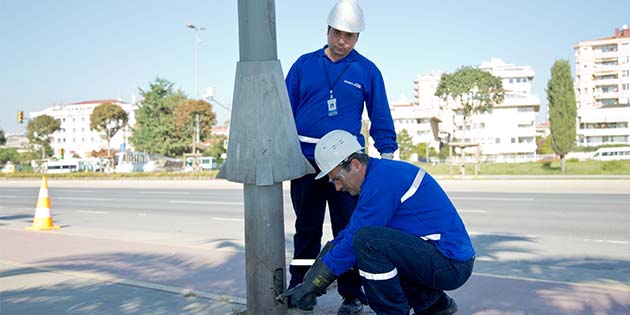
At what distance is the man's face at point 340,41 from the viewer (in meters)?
4.32

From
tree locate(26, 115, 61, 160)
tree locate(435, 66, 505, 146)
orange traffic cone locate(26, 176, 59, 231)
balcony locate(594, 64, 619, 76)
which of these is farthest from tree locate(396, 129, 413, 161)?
orange traffic cone locate(26, 176, 59, 231)

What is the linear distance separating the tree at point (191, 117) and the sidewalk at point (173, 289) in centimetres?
5710

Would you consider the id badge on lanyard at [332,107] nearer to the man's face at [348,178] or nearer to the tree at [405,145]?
the man's face at [348,178]

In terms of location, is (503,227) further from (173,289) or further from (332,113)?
(332,113)

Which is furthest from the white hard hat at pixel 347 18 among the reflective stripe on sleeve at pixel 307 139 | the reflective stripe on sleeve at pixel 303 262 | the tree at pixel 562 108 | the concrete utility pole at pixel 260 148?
the tree at pixel 562 108

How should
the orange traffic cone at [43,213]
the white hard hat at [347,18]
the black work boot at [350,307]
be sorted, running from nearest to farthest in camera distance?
the white hard hat at [347,18]
the black work boot at [350,307]
the orange traffic cone at [43,213]

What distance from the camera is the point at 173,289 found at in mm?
5363

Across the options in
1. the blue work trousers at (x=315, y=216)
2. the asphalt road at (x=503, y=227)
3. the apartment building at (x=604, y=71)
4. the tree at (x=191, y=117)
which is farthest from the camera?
the apartment building at (x=604, y=71)

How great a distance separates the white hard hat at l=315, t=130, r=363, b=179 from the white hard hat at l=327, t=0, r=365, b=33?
894 mm

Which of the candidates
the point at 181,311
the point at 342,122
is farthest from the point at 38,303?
the point at 342,122

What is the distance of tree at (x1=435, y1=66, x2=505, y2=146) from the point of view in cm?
5831

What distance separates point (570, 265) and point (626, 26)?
127 meters

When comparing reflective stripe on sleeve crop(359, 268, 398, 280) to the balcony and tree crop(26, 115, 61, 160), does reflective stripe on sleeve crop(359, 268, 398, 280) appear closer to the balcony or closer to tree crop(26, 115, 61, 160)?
tree crop(26, 115, 61, 160)

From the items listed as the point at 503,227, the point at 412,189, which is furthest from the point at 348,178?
the point at 503,227
